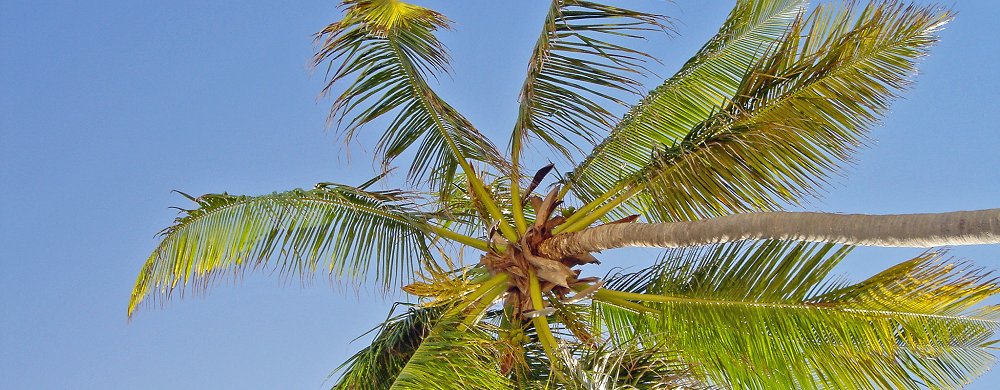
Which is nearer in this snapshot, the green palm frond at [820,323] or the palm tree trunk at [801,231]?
the palm tree trunk at [801,231]

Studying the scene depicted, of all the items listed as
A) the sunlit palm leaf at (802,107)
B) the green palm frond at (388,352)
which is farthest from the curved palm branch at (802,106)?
the green palm frond at (388,352)

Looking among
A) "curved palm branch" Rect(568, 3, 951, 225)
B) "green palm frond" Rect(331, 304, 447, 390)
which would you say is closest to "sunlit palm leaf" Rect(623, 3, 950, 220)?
"curved palm branch" Rect(568, 3, 951, 225)

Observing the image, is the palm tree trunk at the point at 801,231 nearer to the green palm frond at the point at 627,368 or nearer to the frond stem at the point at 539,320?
the frond stem at the point at 539,320

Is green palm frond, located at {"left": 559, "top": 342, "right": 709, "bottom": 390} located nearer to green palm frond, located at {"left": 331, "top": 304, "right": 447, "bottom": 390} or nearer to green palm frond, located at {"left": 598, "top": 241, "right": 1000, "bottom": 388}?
green palm frond, located at {"left": 598, "top": 241, "right": 1000, "bottom": 388}

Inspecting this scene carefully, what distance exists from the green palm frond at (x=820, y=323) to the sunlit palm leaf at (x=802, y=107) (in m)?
0.48

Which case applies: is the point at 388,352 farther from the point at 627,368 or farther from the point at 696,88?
the point at 696,88

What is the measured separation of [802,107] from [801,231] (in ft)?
4.73

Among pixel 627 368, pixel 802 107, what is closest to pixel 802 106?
pixel 802 107

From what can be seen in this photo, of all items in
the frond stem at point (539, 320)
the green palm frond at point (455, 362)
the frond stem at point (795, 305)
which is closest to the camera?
the frond stem at point (795, 305)

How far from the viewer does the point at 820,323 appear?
6164 mm

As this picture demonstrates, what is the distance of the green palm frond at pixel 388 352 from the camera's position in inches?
267

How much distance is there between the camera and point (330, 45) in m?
7.59

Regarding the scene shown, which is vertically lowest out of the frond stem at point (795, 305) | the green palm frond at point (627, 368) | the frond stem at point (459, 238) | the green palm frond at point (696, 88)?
the green palm frond at point (627, 368)

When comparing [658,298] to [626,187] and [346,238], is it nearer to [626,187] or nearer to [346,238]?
[626,187]
